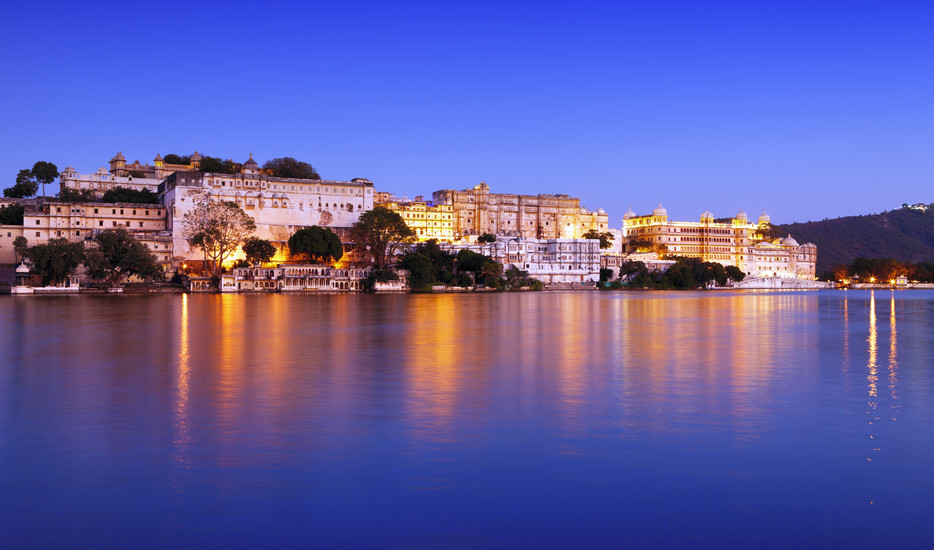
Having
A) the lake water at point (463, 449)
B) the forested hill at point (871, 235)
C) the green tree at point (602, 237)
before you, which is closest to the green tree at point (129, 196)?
the green tree at point (602, 237)

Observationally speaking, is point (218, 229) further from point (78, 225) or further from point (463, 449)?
point (463, 449)

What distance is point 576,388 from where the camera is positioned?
11148 millimetres

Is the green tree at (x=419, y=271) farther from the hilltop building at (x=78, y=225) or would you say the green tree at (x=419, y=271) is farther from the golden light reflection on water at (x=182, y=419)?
the golden light reflection on water at (x=182, y=419)

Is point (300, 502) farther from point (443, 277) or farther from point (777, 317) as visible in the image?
point (443, 277)

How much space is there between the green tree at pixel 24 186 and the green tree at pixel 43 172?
433 mm

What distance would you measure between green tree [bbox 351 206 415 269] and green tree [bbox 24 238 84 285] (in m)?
20.3

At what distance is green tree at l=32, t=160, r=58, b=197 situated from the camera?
64.7 m

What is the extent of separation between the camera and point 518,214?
88750 mm

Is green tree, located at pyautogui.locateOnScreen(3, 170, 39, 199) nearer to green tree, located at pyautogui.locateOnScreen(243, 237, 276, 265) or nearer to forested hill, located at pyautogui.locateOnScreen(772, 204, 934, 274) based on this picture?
green tree, located at pyautogui.locateOnScreen(243, 237, 276, 265)

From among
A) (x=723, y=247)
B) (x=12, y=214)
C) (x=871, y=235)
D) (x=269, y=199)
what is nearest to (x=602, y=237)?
(x=723, y=247)

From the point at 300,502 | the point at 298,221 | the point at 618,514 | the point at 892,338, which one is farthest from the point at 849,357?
the point at 298,221

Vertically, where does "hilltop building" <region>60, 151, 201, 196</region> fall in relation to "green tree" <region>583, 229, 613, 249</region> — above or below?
above

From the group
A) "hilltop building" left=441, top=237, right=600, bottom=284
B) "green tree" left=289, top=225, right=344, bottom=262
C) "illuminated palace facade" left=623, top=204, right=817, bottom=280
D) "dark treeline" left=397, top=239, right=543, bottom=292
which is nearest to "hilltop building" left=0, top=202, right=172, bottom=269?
"green tree" left=289, top=225, right=344, bottom=262

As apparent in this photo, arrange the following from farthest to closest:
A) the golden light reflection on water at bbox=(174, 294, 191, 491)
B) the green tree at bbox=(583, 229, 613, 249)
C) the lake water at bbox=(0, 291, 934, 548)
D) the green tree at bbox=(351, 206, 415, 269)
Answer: the green tree at bbox=(583, 229, 613, 249)
the green tree at bbox=(351, 206, 415, 269)
the golden light reflection on water at bbox=(174, 294, 191, 491)
the lake water at bbox=(0, 291, 934, 548)
